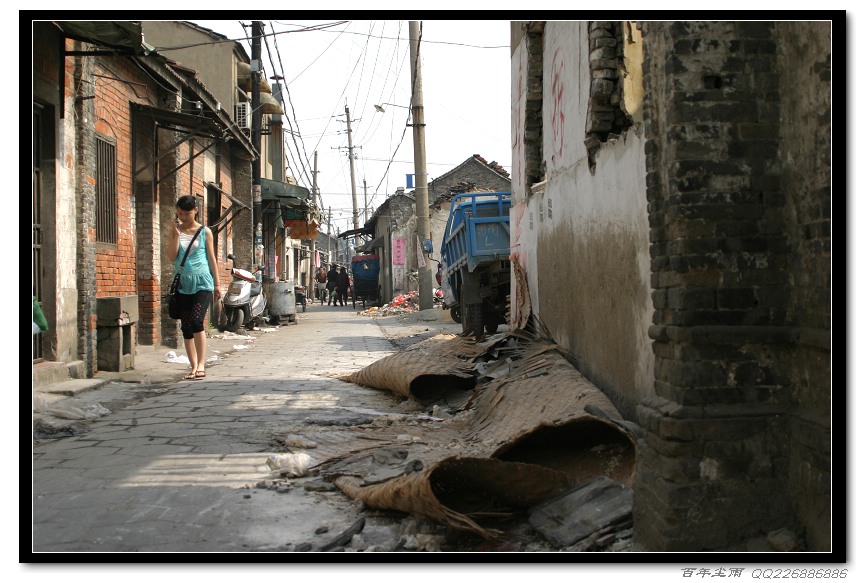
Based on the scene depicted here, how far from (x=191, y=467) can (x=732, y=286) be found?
9.82 ft

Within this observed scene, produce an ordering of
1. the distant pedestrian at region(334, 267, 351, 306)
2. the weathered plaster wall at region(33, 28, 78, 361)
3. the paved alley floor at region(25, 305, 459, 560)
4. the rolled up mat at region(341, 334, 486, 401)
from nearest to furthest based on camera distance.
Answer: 1. the paved alley floor at region(25, 305, 459, 560)
2. the rolled up mat at region(341, 334, 486, 401)
3. the weathered plaster wall at region(33, 28, 78, 361)
4. the distant pedestrian at region(334, 267, 351, 306)

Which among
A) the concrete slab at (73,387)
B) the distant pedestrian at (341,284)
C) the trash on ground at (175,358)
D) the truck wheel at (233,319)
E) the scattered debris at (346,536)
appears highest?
the distant pedestrian at (341,284)

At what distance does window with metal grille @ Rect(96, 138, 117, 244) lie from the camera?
968 centimetres

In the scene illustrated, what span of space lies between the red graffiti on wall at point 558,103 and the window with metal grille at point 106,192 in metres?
5.84

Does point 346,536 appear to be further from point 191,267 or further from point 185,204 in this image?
point 185,204

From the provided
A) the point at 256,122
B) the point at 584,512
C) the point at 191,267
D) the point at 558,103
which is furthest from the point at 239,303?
the point at 584,512

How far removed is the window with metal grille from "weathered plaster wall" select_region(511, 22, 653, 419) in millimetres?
5442

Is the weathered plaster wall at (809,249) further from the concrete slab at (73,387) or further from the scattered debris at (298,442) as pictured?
the concrete slab at (73,387)

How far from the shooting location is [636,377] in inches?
171

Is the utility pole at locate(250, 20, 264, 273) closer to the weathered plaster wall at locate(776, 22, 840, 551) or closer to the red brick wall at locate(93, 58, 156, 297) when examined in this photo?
the red brick wall at locate(93, 58, 156, 297)

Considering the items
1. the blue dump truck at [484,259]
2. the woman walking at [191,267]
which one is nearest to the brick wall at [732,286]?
the woman walking at [191,267]

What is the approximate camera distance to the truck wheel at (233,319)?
15.4 meters

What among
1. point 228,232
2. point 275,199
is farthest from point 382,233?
point 228,232

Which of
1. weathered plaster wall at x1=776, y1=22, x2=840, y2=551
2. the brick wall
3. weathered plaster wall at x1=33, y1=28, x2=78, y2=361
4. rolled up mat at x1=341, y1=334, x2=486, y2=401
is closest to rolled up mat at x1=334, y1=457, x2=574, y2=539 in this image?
the brick wall
